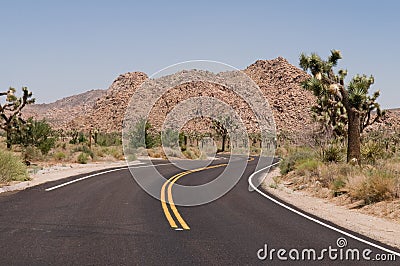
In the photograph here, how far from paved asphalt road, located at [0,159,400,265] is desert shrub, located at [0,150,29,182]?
4276 millimetres

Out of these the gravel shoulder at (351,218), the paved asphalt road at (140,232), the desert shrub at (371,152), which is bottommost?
the gravel shoulder at (351,218)

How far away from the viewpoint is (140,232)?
933 centimetres

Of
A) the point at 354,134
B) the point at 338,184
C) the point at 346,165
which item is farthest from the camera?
the point at 354,134

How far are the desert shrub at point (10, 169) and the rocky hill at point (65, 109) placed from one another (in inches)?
4349

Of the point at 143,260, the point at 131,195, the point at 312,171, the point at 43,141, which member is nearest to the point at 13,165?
the point at 131,195

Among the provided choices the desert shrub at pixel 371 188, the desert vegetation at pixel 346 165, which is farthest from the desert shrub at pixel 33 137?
the desert shrub at pixel 371 188

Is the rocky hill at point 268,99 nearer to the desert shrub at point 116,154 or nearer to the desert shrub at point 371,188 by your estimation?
the desert shrub at point 116,154

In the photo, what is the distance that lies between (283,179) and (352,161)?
4.29 metres

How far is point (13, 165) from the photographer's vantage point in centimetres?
1989

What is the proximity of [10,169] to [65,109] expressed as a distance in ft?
462

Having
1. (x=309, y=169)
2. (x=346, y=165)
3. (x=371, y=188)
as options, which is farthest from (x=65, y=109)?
(x=371, y=188)

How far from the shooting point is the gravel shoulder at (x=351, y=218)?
10153 mm

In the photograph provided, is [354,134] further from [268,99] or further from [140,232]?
[268,99]

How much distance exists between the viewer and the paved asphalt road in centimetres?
739
